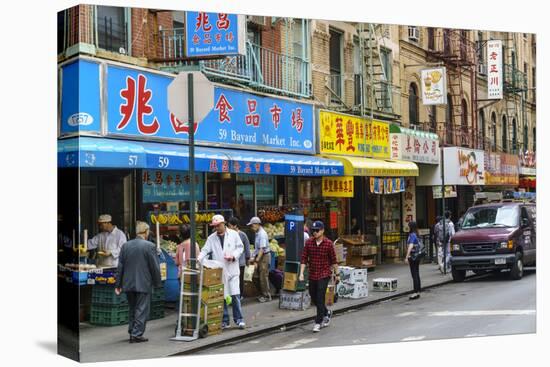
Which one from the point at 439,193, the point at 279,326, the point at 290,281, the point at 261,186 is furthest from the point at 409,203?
the point at 279,326

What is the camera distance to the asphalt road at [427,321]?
13.1 meters

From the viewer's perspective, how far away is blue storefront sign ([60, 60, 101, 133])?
11.5 m

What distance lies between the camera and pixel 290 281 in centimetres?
1523

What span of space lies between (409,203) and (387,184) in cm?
76

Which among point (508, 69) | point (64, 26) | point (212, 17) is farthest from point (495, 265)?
point (64, 26)

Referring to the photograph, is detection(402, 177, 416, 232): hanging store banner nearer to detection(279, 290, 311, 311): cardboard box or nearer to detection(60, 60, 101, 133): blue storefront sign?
detection(279, 290, 311, 311): cardboard box

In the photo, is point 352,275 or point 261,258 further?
point 352,275

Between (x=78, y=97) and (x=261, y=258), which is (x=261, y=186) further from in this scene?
(x=78, y=97)

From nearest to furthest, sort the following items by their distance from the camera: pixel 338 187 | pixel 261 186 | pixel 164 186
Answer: pixel 164 186 → pixel 261 186 → pixel 338 187

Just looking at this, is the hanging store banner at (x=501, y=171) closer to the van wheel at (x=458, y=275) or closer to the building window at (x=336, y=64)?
the van wheel at (x=458, y=275)

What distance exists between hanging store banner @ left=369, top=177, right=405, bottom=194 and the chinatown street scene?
0.15 ft

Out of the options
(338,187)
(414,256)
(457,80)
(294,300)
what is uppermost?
(457,80)

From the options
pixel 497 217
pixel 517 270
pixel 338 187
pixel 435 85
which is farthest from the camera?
pixel 497 217

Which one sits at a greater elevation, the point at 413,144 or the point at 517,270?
the point at 413,144
